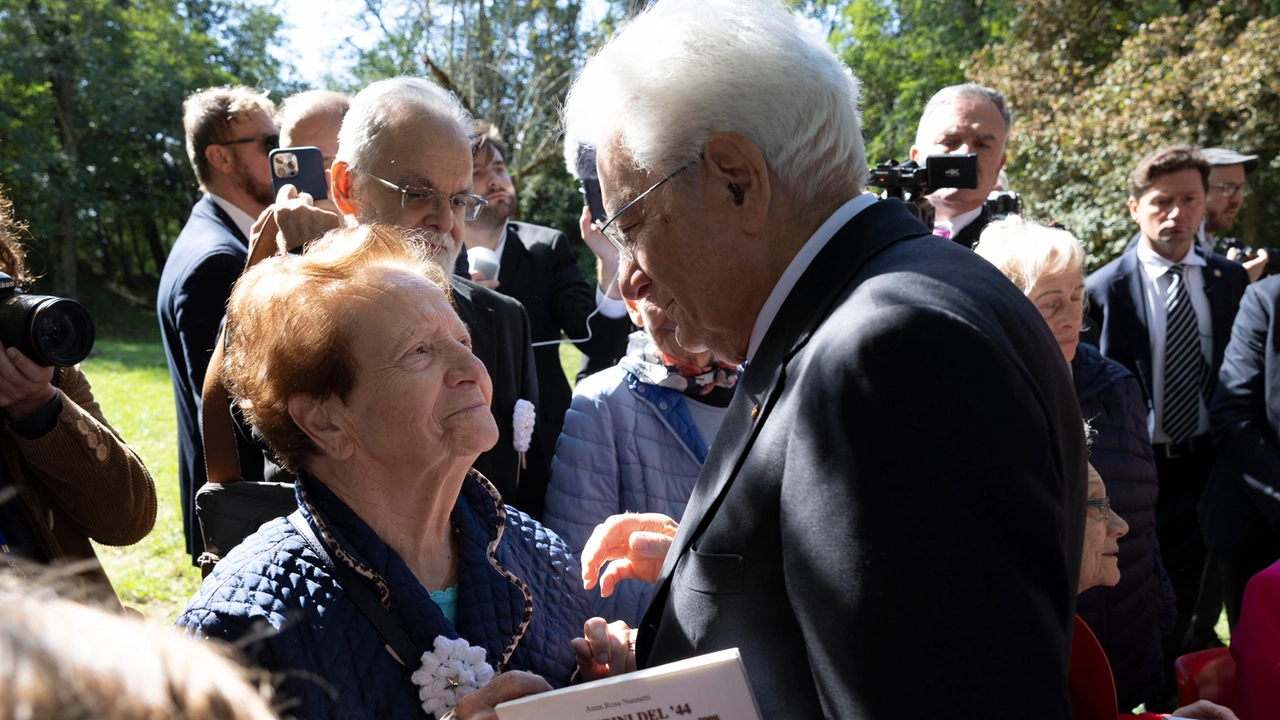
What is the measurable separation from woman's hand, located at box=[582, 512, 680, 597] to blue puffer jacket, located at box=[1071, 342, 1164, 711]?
1.65 m

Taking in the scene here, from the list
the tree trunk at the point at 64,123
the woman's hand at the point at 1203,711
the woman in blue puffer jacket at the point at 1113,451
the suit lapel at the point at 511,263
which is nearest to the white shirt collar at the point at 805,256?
the woman's hand at the point at 1203,711

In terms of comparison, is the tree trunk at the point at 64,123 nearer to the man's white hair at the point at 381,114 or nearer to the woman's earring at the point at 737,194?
the man's white hair at the point at 381,114

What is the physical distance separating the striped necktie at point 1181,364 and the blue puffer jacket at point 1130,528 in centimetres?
184

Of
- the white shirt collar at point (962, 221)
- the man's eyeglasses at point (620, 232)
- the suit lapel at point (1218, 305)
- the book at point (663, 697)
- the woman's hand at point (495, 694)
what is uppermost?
the man's eyeglasses at point (620, 232)

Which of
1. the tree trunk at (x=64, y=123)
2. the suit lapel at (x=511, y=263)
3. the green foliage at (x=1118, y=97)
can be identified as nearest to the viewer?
the suit lapel at (x=511, y=263)

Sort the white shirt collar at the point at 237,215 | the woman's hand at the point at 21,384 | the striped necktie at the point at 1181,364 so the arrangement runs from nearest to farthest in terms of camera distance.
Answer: the woman's hand at the point at 21,384 < the white shirt collar at the point at 237,215 < the striped necktie at the point at 1181,364

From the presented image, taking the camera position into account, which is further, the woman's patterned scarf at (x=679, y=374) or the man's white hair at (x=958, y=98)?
the man's white hair at (x=958, y=98)

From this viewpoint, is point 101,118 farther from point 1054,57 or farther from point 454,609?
point 454,609

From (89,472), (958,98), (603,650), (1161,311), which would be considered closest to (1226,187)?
(1161,311)

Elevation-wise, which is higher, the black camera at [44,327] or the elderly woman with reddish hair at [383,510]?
the black camera at [44,327]

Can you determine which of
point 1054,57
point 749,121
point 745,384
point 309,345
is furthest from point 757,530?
point 1054,57

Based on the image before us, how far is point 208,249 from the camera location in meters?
3.26

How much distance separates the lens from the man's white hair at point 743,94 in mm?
1451

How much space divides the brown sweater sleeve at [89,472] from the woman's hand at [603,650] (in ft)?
3.89
